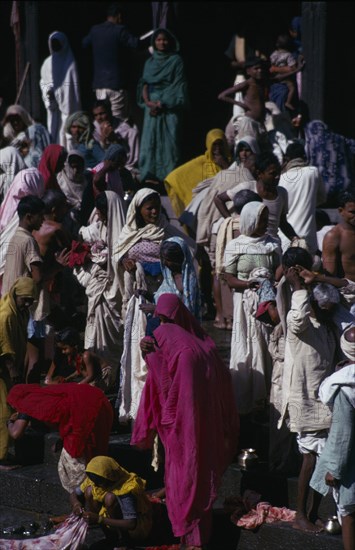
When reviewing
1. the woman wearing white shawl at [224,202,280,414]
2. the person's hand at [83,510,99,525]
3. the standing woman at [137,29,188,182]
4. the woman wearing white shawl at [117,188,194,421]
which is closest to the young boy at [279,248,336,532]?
the woman wearing white shawl at [224,202,280,414]

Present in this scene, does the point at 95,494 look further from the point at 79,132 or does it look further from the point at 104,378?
the point at 79,132

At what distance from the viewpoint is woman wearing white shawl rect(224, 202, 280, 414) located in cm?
956

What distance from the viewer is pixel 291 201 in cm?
1155

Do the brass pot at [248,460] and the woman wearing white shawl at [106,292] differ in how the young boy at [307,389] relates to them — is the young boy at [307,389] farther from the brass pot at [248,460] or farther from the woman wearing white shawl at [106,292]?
the woman wearing white shawl at [106,292]

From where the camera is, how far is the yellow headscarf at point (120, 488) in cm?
876

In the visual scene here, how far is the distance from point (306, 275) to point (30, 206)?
295cm

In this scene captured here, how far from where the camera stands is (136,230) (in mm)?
10383

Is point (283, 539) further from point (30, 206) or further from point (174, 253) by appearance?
point (30, 206)

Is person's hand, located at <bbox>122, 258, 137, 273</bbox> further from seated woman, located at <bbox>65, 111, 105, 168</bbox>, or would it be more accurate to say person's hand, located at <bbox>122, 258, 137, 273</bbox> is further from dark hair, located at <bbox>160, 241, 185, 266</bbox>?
seated woman, located at <bbox>65, 111, 105, 168</bbox>

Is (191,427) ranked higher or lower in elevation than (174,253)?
lower

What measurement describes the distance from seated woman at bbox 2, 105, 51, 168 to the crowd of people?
0.8 inches

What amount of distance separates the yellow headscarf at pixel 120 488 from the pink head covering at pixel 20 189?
12.1 ft

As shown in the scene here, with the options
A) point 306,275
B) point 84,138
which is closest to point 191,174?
point 84,138

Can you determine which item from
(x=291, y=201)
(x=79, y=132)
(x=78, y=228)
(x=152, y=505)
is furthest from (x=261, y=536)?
(x=79, y=132)
